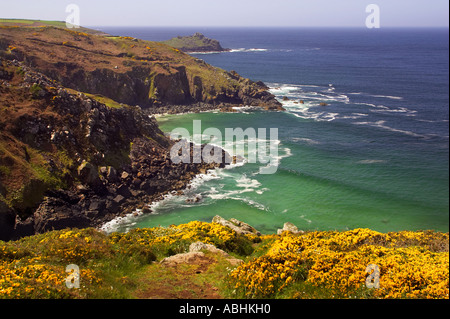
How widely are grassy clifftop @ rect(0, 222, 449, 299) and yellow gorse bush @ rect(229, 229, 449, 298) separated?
4cm

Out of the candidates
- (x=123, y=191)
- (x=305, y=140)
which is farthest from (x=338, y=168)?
(x=123, y=191)

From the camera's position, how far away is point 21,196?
40188mm

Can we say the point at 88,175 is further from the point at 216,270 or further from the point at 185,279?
the point at 185,279

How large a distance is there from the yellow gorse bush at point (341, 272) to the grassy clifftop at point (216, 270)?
4 cm

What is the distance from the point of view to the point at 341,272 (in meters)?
14.8

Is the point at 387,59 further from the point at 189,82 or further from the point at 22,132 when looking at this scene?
the point at 22,132

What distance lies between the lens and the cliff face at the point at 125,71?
89750mm

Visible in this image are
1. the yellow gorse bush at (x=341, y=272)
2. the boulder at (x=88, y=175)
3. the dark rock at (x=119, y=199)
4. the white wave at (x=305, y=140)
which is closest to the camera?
the yellow gorse bush at (x=341, y=272)

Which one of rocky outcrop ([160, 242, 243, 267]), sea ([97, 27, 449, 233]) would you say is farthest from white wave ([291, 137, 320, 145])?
rocky outcrop ([160, 242, 243, 267])

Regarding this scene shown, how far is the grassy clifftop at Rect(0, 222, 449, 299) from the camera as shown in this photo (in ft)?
44.3

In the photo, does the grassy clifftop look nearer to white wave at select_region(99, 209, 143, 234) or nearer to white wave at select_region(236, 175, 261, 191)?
white wave at select_region(99, 209, 143, 234)

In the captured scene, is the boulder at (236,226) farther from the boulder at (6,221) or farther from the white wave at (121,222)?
the boulder at (6,221)

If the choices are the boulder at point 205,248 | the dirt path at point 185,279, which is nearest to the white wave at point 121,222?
the boulder at point 205,248
